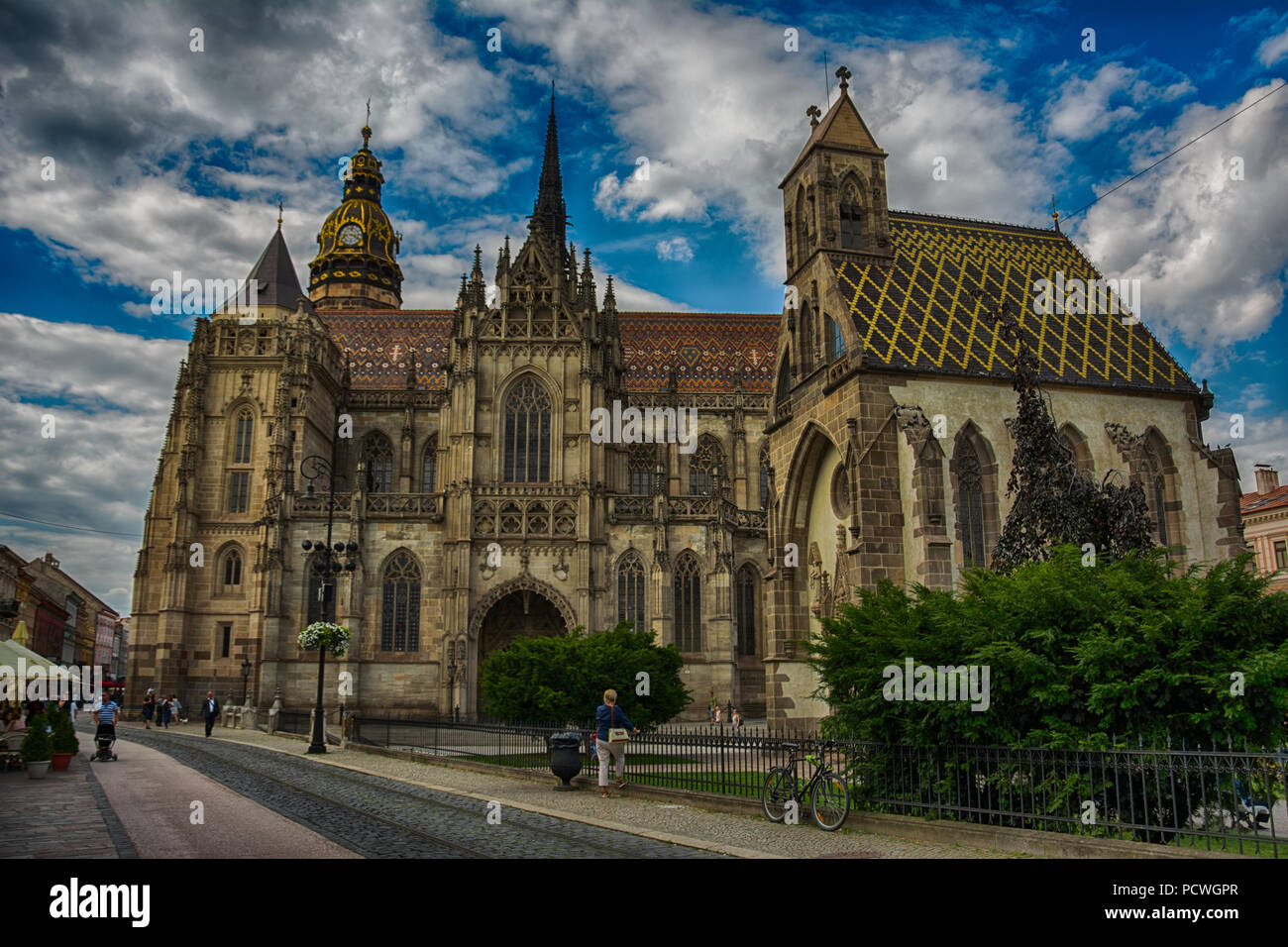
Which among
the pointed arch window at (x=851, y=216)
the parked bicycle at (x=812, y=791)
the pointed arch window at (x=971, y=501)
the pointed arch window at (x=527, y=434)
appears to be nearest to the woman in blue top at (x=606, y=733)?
the parked bicycle at (x=812, y=791)

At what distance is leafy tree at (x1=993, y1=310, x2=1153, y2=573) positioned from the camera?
1720cm

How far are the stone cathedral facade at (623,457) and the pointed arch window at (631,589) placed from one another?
0.39 feet

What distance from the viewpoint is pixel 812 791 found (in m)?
12.1

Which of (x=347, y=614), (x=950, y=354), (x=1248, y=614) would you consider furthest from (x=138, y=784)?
(x=347, y=614)

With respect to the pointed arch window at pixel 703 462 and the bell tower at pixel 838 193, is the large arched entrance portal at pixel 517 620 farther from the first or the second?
the bell tower at pixel 838 193

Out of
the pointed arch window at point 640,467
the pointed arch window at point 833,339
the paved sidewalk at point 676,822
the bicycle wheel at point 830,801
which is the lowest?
the paved sidewalk at point 676,822

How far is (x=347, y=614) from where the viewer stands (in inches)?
1574

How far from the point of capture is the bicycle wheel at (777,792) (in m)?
12.4

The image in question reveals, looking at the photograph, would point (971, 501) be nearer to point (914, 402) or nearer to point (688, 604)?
point (914, 402)

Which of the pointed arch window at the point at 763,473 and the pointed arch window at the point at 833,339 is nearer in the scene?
the pointed arch window at the point at 833,339

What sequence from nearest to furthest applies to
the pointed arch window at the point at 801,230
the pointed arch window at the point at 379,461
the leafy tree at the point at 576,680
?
the leafy tree at the point at 576,680 < the pointed arch window at the point at 801,230 < the pointed arch window at the point at 379,461

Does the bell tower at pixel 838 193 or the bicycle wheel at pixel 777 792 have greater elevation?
the bell tower at pixel 838 193

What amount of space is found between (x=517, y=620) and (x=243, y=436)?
17.8 m
